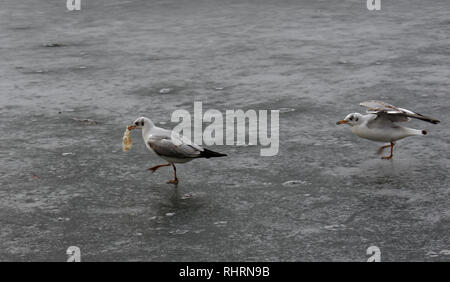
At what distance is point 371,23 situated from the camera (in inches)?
544

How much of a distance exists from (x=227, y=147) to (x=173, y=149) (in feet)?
3.99

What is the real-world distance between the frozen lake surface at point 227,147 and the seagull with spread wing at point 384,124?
0.26m

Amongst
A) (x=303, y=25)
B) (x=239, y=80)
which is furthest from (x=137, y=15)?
(x=239, y=80)

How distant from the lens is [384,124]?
6.75 meters

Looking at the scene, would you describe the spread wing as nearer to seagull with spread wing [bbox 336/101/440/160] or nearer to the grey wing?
seagull with spread wing [bbox 336/101/440/160]

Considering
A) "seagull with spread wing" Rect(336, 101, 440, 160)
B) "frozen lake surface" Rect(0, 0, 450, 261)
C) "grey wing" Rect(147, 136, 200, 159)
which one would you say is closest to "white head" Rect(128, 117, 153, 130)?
"grey wing" Rect(147, 136, 200, 159)

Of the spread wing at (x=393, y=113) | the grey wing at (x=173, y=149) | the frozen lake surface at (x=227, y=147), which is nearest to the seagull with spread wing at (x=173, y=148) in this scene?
the grey wing at (x=173, y=149)

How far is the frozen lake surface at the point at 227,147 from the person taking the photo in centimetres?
536

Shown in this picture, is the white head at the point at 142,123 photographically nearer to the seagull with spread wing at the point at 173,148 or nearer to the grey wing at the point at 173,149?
the seagull with spread wing at the point at 173,148

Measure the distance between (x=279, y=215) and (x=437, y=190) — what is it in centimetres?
144

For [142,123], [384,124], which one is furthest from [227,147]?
[384,124]

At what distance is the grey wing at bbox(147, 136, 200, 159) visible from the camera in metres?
6.27

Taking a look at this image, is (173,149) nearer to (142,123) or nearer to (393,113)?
→ (142,123)

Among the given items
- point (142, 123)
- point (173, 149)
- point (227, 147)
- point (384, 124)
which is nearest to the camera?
point (173, 149)
